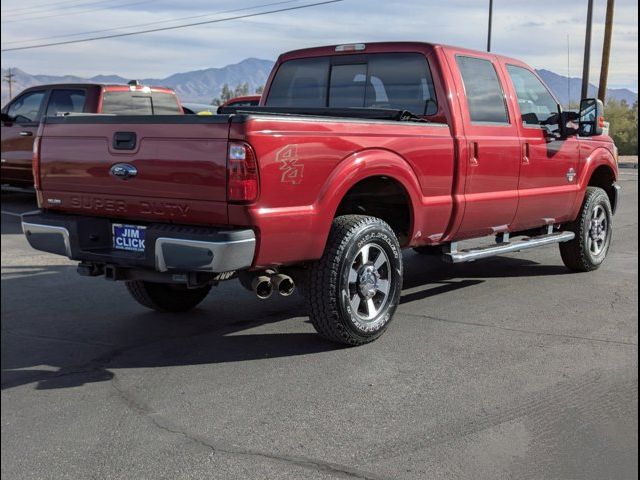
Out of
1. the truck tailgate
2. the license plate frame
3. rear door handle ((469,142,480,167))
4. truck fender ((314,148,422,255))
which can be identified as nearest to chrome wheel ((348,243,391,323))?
truck fender ((314,148,422,255))

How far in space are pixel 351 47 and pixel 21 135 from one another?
26.5 feet

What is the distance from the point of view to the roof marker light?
6177 mm

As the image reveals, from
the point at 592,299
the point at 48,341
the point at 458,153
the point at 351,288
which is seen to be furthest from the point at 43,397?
the point at 592,299

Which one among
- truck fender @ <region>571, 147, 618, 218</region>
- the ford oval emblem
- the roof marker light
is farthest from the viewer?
truck fender @ <region>571, 147, 618, 218</region>

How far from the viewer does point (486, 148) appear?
19.4 feet

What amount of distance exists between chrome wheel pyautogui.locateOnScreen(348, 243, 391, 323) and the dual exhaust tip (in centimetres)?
48

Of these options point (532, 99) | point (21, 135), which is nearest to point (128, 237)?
point (532, 99)

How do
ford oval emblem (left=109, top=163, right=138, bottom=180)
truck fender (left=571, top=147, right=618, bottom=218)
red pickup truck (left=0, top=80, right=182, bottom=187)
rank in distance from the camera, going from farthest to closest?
1. red pickup truck (left=0, top=80, right=182, bottom=187)
2. truck fender (left=571, top=147, right=618, bottom=218)
3. ford oval emblem (left=109, top=163, right=138, bottom=180)

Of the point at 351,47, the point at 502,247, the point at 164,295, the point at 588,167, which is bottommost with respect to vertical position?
the point at 164,295

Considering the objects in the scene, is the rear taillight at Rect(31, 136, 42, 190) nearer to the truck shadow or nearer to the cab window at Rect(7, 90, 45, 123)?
the truck shadow

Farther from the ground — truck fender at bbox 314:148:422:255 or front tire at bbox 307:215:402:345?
truck fender at bbox 314:148:422:255

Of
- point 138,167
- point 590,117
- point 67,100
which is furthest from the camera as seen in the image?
point 67,100

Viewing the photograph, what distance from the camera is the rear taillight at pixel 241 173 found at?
13.4 ft

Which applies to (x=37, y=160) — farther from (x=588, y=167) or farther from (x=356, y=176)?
(x=588, y=167)
